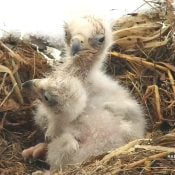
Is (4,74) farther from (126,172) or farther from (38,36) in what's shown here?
(126,172)

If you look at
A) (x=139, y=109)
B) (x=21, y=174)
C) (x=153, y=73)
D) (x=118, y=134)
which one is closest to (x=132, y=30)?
(x=153, y=73)

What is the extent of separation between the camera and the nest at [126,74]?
14.5ft

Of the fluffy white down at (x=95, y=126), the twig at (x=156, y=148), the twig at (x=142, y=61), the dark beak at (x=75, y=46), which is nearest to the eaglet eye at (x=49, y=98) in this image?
the fluffy white down at (x=95, y=126)

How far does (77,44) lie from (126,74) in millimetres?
760

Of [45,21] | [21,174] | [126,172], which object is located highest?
[45,21]

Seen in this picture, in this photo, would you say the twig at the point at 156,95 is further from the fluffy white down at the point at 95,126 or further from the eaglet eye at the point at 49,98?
the eaglet eye at the point at 49,98

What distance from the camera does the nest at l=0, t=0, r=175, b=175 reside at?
14.5 ft

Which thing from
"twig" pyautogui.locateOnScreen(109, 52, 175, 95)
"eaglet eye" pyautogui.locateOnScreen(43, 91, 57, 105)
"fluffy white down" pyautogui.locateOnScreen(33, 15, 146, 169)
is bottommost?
"fluffy white down" pyautogui.locateOnScreen(33, 15, 146, 169)

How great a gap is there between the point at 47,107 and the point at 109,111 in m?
0.40

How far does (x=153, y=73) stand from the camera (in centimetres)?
478

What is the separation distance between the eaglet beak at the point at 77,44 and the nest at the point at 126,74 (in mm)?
625

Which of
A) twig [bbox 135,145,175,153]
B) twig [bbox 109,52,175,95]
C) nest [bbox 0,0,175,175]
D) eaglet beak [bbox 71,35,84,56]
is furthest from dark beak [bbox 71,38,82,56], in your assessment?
twig [bbox 135,145,175,153]

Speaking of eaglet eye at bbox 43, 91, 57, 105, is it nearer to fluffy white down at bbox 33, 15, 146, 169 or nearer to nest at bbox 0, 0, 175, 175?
fluffy white down at bbox 33, 15, 146, 169

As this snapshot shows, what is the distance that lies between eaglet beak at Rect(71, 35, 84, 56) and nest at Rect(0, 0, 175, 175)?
625mm
